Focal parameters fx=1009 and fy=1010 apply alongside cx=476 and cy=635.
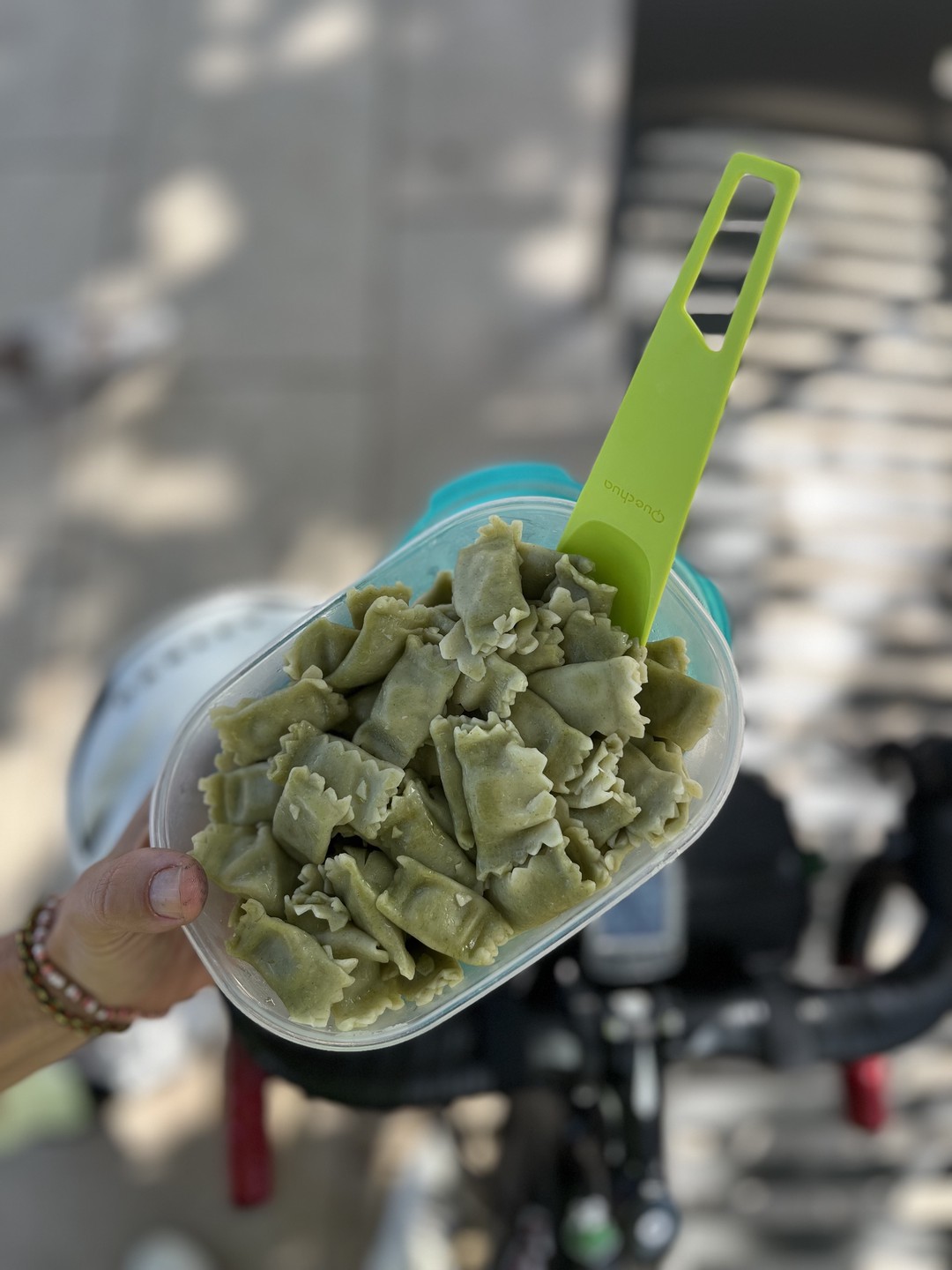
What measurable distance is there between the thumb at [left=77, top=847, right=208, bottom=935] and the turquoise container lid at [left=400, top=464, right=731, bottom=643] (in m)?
0.32

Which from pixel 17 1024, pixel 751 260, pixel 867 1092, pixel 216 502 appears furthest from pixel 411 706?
pixel 216 502

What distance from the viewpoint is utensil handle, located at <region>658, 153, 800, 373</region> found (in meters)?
0.62

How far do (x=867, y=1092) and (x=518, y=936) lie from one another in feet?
2.34

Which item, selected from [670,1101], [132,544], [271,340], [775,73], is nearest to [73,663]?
[132,544]

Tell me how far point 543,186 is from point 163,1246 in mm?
1980

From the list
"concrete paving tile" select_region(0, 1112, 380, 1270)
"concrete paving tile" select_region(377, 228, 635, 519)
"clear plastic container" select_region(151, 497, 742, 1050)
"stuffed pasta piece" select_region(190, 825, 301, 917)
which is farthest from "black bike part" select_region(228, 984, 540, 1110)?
"concrete paving tile" select_region(377, 228, 635, 519)

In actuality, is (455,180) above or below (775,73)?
below

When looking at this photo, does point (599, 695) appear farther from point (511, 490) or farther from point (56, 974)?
point (56, 974)

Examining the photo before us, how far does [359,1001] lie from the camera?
69 cm

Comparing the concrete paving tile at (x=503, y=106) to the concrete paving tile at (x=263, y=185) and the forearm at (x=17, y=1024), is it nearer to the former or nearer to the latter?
the concrete paving tile at (x=263, y=185)

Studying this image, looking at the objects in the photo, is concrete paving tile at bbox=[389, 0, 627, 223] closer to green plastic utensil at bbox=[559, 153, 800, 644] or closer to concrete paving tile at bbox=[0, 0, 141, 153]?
concrete paving tile at bbox=[0, 0, 141, 153]

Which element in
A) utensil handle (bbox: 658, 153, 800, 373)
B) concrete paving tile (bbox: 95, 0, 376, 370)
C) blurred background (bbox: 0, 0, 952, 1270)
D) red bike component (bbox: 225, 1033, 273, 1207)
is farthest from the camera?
concrete paving tile (bbox: 95, 0, 376, 370)

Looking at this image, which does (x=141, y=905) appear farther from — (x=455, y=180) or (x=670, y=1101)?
(x=455, y=180)

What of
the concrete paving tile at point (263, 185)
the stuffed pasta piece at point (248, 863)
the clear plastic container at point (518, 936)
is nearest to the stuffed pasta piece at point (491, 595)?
the clear plastic container at point (518, 936)
